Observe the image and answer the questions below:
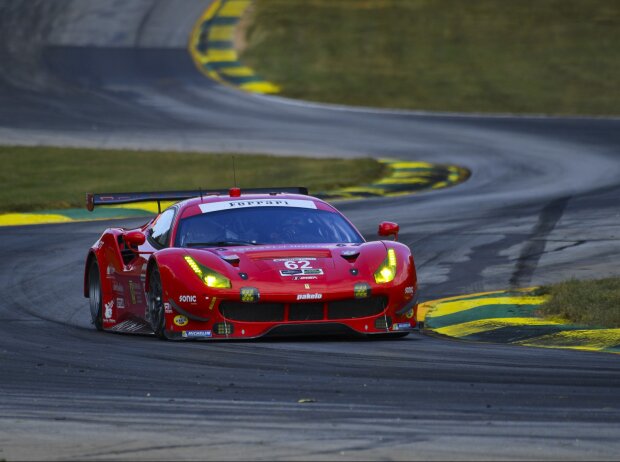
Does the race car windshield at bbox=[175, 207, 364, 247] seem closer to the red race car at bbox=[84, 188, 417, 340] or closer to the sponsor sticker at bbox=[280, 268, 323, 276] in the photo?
the red race car at bbox=[84, 188, 417, 340]

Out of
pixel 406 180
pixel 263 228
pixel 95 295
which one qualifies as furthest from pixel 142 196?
pixel 406 180

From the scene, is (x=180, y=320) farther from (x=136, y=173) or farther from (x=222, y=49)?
(x=222, y=49)

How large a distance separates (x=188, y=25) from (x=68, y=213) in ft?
70.6

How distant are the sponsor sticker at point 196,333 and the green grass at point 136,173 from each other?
9.88m

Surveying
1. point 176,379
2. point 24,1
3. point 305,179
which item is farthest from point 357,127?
point 176,379

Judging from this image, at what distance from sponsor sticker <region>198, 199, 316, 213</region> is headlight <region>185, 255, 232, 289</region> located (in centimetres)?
119

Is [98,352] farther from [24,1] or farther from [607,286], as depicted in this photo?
[24,1]

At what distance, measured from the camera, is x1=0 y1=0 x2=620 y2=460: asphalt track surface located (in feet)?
20.5

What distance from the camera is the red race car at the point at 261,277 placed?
9.96 metres

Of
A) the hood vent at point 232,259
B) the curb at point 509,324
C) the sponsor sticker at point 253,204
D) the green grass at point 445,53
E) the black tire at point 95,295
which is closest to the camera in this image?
the curb at point 509,324

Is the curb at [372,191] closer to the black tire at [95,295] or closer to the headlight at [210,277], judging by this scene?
the black tire at [95,295]

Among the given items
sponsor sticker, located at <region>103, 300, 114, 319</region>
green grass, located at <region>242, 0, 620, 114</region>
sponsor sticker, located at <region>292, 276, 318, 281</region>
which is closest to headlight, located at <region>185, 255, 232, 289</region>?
sponsor sticker, located at <region>292, 276, 318, 281</region>

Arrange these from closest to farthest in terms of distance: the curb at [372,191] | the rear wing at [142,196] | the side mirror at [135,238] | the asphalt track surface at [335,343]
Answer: the asphalt track surface at [335,343] → the side mirror at [135,238] → the rear wing at [142,196] → the curb at [372,191]

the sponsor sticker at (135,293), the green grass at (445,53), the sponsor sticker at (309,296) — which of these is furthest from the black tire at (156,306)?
the green grass at (445,53)
